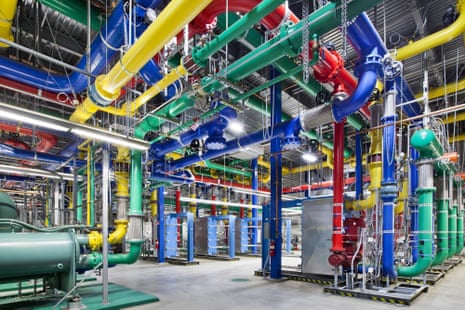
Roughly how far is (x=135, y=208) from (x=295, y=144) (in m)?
4.05

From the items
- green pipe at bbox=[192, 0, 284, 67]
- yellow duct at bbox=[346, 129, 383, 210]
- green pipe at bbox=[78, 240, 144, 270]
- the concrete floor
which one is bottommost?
the concrete floor

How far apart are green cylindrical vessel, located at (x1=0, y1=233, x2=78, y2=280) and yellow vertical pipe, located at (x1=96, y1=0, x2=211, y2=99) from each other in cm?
265

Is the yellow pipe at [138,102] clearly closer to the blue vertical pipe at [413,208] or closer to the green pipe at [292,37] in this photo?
the green pipe at [292,37]

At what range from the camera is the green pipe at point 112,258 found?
590 centimetres

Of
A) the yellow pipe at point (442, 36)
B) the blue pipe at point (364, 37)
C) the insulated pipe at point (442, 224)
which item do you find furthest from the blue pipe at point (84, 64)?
the insulated pipe at point (442, 224)

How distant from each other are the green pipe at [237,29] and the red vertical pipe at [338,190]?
149 inches

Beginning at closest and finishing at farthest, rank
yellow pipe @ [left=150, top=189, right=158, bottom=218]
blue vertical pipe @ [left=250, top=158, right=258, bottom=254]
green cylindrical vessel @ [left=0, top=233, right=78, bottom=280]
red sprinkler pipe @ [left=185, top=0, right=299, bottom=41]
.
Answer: red sprinkler pipe @ [left=185, top=0, right=299, bottom=41] → green cylindrical vessel @ [left=0, top=233, right=78, bottom=280] → yellow pipe @ [left=150, top=189, right=158, bottom=218] → blue vertical pipe @ [left=250, top=158, right=258, bottom=254]

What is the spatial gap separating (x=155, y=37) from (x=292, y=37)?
1.88 meters

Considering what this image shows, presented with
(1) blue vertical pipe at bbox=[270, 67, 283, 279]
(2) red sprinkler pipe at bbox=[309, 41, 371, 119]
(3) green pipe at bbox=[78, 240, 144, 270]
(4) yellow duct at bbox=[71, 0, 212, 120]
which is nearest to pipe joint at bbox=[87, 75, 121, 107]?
(4) yellow duct at bbox=[71, 0, 212, 120]

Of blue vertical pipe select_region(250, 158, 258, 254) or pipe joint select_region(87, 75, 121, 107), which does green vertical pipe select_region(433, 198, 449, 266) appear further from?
pipe joint select_region(87, 75, 121, 107)

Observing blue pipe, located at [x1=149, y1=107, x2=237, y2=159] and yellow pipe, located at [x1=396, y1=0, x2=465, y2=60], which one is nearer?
yellow pipe, located at [x1=396, y1=0, x2=465, y2=60]

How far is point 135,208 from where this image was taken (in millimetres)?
7066

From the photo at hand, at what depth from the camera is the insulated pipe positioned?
7902 millimetres

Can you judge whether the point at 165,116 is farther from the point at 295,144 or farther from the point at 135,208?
the point at 295,144
